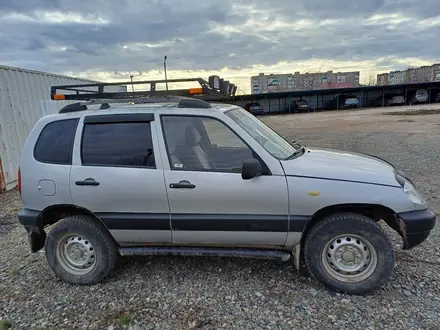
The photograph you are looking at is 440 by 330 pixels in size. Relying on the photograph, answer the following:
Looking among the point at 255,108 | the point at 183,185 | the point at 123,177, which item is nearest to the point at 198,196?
the point at 183,185

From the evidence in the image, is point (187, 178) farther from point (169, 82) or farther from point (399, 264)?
point (399, 264)

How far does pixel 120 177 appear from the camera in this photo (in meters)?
2.95

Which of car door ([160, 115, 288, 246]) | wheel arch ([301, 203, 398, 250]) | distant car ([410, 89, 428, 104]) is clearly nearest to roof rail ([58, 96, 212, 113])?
car door ([160, 115, 288, 246])

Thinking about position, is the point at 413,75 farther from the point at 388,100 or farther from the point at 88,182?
the point at 88,182

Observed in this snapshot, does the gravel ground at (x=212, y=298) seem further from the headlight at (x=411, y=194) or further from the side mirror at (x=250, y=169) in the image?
the side mirror at (x=250, y=169)

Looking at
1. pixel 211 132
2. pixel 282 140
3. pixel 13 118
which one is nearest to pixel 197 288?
pixel 211 132

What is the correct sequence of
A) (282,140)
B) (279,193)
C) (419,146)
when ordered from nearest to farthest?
(279,193) < (282,140) < (419,146)

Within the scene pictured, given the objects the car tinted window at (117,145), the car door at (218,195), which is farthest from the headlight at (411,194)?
the car tinted window at (117,145)

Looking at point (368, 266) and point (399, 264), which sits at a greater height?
point (368, 266)

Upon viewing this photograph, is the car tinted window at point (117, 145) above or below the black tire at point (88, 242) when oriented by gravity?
above

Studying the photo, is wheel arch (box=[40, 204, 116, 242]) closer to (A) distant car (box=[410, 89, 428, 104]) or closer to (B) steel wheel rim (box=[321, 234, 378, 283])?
(B) steel wheel rim (box=[321, 234, 378, 283])

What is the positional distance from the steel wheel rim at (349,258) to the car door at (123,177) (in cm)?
155

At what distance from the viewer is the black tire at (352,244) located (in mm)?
2766

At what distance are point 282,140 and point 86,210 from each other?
226 centimetres
